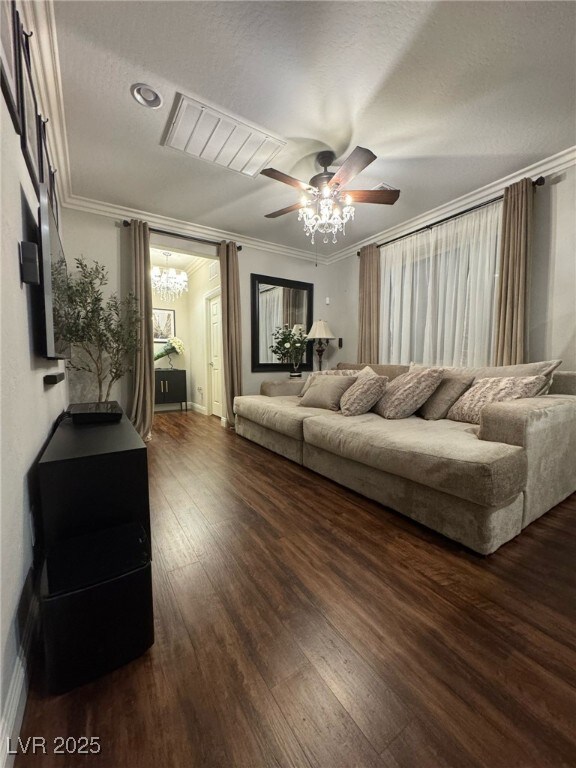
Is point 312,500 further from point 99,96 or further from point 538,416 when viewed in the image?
point 99,96

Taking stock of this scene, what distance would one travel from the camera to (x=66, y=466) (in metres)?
1.06

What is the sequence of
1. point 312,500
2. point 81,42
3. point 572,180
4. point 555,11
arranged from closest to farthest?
point 555,11, point 81,42, point 312,500, point 572,180

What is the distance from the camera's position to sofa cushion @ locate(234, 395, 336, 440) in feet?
9.09

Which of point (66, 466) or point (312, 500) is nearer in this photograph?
point (66, 466)

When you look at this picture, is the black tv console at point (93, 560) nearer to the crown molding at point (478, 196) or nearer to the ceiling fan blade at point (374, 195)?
the ceiling fan blade at point (374, 195)

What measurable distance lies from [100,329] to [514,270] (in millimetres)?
4020

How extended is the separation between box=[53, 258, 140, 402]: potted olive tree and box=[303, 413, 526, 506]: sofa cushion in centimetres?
232

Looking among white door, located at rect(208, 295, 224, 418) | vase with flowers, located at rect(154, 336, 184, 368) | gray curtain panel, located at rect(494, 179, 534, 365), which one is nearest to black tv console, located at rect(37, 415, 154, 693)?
gray curtain panel, located at rect(494, 179, 534, 365)

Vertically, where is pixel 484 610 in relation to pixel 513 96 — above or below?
below

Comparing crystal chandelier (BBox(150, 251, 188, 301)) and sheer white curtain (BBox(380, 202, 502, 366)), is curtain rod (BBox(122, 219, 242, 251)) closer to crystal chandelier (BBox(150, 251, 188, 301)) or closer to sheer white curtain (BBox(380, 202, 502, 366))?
crystal chandelier (BBox(150, 251, 188, 301))

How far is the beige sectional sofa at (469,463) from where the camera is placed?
4.83 ft

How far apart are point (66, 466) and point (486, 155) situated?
3.56m

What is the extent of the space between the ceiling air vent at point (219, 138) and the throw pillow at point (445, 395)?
2336 mm

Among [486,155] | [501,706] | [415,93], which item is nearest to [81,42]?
[415,93]
